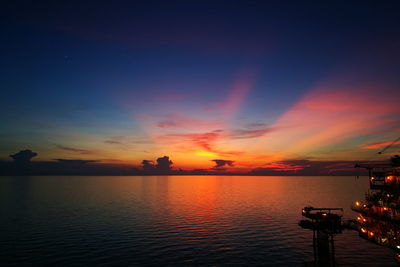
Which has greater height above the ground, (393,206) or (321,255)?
(393,206)

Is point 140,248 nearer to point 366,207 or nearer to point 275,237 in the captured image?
point 275,237

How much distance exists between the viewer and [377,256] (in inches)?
2041

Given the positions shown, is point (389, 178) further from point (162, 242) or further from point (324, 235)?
point (162, 242)

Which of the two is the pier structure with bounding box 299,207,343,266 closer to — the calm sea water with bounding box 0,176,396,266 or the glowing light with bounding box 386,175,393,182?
the calm sea water with bounding box 0,176,396,266

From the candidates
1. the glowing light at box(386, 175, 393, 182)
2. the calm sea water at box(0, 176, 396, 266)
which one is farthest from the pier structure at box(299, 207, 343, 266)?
the glowing light at box(386, 175, 393, 182)

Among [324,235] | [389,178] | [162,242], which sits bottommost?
[162,242]

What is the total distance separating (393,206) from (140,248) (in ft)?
176

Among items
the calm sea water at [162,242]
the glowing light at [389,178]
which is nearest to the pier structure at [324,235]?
the calm sea water at [162,242]

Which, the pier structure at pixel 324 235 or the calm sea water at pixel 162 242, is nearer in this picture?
the calm sea water at pixel 162 242

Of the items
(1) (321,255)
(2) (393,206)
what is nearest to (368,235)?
(2) (393,206)

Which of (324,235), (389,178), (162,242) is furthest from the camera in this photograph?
(162,242)

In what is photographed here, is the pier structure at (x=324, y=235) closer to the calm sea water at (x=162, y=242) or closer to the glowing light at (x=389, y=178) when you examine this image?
the calm sea water at (x=162, y=242)

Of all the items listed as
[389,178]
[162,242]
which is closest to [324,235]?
[389,178]

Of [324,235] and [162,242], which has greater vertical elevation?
[324,235]
